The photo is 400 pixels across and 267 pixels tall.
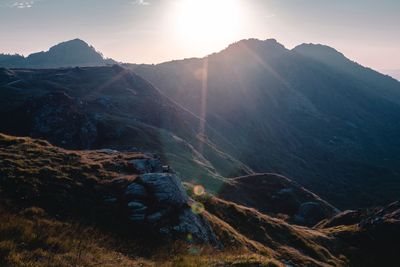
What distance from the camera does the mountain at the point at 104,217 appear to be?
17062mm

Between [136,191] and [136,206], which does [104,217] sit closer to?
[136,206]

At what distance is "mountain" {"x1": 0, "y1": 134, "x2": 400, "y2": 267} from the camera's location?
56.0 ft

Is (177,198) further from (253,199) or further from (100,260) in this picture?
(253,199)

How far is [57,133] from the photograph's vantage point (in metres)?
127

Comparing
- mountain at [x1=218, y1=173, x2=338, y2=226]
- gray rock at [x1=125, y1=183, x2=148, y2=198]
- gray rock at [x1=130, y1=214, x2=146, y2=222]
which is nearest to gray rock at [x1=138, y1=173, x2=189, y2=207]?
gray rock at [x1=125, y1=183, x2=148, y2=198]

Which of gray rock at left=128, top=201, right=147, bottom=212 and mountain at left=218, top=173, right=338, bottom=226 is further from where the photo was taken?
mountain at left=218, top=173, right=338, bottom=226

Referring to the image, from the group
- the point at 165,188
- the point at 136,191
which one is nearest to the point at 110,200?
the point at 136,191

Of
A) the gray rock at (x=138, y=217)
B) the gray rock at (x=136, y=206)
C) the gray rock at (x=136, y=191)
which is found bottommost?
the gray rock at (x=138, y=217)

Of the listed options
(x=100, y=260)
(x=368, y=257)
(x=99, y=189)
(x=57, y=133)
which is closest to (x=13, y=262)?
(x=100, y=260)

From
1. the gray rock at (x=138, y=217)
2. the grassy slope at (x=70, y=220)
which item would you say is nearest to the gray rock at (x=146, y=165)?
the grassy slope at (x=70, y=220)

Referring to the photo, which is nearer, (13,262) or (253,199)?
(13,262)

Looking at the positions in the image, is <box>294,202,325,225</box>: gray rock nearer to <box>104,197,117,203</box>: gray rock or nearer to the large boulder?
the large boulder

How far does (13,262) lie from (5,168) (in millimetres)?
18046

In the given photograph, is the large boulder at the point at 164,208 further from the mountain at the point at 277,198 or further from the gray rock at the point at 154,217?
the mountain at the point at 277,198
